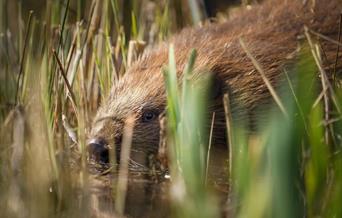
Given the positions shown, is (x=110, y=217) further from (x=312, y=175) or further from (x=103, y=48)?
(x=103, y=48)

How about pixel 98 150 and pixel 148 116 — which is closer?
pixel 98 150

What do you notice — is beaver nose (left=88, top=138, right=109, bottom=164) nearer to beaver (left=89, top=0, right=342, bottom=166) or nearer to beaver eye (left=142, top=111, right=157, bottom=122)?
beaver (left=89, top=0, right=342, bottom=166)

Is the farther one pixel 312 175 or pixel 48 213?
pixel 48 213

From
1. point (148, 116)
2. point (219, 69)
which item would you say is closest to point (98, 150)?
point (148, 116)

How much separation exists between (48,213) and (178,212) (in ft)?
1.49

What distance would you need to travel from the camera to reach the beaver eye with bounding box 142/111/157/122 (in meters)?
3.69

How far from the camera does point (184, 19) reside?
5547 millimetres

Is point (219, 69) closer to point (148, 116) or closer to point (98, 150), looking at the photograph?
point (148, 116)

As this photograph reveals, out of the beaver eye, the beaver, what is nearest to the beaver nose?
the beaver

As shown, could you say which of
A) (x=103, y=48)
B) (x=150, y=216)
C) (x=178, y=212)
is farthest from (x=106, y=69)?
(x=178, y=212)

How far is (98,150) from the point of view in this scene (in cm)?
348

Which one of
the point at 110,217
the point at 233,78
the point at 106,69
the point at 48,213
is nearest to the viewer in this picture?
the point at 48,213

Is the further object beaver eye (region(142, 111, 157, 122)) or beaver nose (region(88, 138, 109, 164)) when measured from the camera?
beaver eye (region(142, 111, 157, 122))

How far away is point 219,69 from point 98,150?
62 cm
